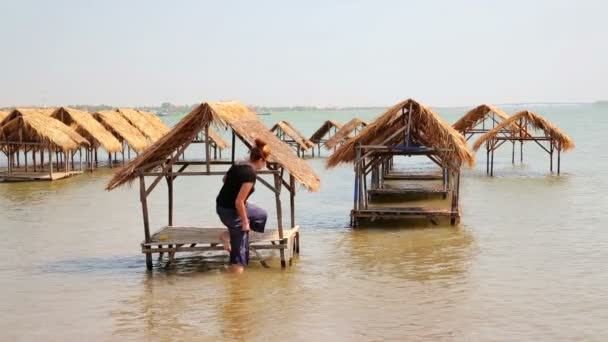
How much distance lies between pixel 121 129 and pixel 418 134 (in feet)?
75.6

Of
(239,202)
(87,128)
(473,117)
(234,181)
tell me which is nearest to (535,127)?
(473,117)

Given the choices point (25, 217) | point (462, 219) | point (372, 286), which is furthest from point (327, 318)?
point (25, 217)

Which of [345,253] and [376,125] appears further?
[376,125]

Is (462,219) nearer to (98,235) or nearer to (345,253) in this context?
(345,253)

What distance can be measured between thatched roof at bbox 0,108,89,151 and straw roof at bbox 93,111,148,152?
19.4 feet

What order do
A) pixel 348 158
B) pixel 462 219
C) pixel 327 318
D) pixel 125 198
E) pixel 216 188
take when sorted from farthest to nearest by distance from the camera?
pixel 216 188 → pixel 125 198 → pixel 462 219 → pixel 348 158 → pixel 327 318

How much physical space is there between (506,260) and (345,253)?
2.51 meters

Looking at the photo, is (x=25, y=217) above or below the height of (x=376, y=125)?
below

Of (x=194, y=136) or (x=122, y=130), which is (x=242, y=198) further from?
(x=122, y=130)

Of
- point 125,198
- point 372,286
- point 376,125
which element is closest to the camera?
point 372,286

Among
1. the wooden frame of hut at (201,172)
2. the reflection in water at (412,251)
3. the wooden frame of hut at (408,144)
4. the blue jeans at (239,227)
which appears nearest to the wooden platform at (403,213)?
the wooden frame of hut at (408,144)

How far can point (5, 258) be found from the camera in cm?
1361

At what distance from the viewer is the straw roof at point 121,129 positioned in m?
36.3

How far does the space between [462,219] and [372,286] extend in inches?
301
